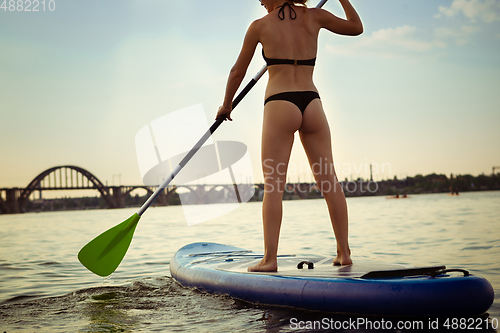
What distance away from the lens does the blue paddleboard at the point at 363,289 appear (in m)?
2.27

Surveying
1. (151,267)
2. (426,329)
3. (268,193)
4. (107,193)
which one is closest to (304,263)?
(268,193)

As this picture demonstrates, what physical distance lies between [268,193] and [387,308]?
1.16 m

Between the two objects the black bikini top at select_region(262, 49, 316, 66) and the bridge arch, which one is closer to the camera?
the black bikini top at select_region(262, 49, 316, 66)

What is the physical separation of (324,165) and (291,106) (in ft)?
1.70

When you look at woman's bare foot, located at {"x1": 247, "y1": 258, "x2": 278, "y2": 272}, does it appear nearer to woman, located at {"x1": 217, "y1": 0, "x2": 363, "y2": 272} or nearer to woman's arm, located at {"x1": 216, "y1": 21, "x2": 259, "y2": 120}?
woman, located at {"x1": 217, "y1": 0, "x2": 363, "y2": 272}

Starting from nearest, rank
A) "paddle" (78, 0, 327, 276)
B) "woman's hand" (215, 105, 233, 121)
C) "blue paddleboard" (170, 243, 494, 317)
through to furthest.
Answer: "blue paddleboard" (170, 243, 494, 317)
"woman's hand" (215, 105, 233, 121)
"paddle" (78, 0, 327, 276)

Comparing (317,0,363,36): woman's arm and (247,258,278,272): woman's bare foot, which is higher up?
(317,0,363,36): woman's arm

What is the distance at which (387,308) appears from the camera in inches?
92.8

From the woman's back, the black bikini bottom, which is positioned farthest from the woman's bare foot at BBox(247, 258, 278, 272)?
the woman's back

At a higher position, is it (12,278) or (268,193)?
(268,193)

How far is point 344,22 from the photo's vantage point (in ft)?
10.5

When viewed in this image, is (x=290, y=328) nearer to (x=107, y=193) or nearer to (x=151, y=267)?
(x=151, y=267)

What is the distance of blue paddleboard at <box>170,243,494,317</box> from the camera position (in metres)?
2.27

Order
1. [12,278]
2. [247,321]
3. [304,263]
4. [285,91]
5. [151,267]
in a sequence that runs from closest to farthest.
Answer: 1. [247,321]
2. [285,91]
3. [304,263]
4. [12,278]
5. [151,267]
